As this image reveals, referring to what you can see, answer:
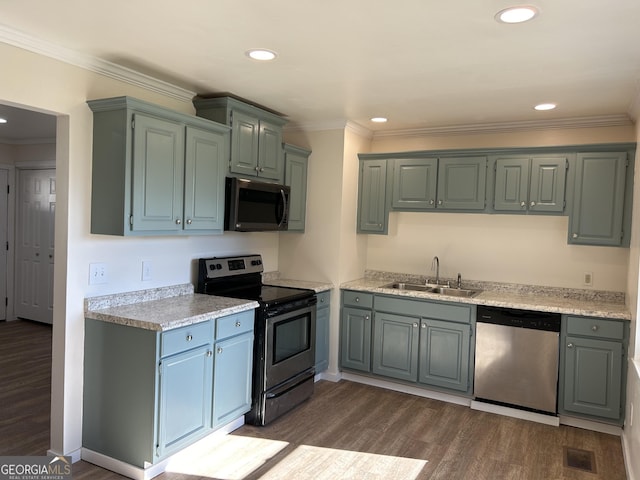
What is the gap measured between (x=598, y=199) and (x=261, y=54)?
2.78 meters

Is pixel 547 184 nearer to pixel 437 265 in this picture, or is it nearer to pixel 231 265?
pixel 437 265

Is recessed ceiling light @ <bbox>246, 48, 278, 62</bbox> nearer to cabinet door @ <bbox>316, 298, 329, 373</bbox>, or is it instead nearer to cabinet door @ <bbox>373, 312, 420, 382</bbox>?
cabinet door @ <bbox>316, 298, 329, 373</bbox>

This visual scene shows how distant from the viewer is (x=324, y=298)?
4.32m

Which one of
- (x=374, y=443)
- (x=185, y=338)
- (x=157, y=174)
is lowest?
(x=374, y=443)

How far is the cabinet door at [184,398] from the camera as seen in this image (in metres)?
2.64

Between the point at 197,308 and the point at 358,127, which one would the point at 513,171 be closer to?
the point at 358,127

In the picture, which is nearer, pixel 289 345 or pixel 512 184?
pixel 289 345

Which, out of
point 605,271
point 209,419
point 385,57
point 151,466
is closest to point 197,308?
point 209,419

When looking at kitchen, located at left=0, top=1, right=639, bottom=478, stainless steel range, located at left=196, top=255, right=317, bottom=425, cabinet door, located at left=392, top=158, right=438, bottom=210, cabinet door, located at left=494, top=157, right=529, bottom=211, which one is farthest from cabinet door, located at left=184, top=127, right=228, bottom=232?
cabinet door, located at left=494, top=157, right=529, bottom=211

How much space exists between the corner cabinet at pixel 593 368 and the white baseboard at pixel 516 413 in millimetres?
102

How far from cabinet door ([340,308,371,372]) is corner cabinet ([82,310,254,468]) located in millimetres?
1602

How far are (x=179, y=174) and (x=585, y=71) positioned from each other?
2514 mm

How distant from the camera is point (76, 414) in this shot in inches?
111

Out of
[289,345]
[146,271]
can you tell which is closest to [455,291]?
[289,345]
